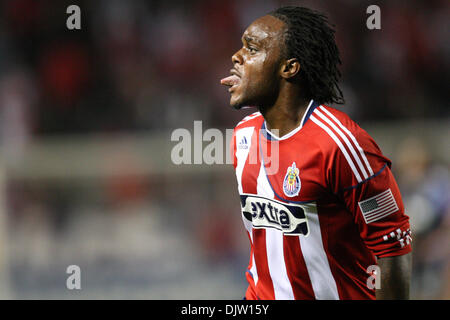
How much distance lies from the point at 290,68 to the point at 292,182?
1.88 ft

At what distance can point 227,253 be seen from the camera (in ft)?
21.3

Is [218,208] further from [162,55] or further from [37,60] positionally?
[37,60]

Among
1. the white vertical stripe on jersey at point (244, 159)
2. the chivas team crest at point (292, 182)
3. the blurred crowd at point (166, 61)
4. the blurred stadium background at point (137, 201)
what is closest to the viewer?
the chivas team crest at point (292, 182)

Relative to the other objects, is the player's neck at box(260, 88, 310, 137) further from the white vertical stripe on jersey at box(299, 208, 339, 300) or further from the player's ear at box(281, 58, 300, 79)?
the white vertical stripe on jersey at box(299, 208, 339, 300)

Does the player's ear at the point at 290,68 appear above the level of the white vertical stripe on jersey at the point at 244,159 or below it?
above

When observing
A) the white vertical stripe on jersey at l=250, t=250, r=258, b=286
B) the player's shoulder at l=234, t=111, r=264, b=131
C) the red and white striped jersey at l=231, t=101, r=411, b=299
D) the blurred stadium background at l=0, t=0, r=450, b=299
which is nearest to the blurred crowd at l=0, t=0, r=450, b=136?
the blurred stadium background at l=0, t=0, r=450, b=299

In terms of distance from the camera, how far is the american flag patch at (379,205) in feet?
9.09

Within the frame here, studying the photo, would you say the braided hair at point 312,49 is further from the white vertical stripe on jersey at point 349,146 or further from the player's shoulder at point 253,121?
the player's shoulder at point 253,121

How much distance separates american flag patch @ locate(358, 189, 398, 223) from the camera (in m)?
2.77

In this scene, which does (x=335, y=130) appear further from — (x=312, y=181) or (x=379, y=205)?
(x=379, y=205)

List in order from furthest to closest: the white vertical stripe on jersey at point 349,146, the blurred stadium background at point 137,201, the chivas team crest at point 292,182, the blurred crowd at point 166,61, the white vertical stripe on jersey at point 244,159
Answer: the blurred crowd at point 166,61 → the blurred stadium background at point 137,201 → the white vertical stripe on jersey at point 244,159 → the chivas team crest at point 292,182 → the white vertical stripe on jersey at point 349,146

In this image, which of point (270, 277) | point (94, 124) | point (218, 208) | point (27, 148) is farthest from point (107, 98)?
point (270, 277)

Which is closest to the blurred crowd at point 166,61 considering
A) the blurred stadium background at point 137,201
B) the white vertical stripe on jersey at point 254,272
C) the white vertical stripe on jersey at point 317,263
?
the blurred stadium background at point 137,201

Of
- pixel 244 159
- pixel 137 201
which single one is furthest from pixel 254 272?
pixel 137 201
